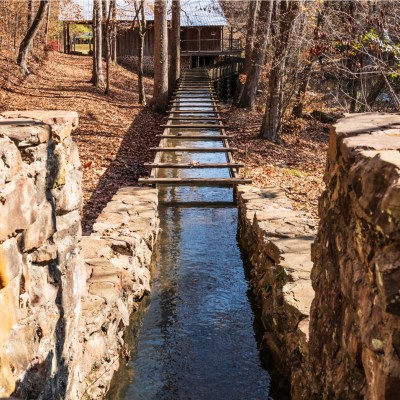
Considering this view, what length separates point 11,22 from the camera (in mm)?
25031

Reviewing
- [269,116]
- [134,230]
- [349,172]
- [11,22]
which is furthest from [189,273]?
[11,22]

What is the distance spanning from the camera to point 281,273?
550cm

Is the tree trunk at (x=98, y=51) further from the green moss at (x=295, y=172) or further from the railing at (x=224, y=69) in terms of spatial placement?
the green moss at (x=295, y=172)

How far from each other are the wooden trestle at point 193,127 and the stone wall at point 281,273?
1657mm

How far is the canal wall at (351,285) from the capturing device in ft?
6.44

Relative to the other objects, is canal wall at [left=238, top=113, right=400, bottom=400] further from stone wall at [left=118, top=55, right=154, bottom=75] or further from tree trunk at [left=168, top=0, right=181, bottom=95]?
stone wall at [left=118, top=55, right=154, bottom=75]

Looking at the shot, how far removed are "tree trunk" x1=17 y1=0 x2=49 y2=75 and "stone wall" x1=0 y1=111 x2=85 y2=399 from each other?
1443cm

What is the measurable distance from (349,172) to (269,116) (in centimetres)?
1163

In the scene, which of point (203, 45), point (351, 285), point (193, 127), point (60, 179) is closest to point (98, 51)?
point (193, 127)

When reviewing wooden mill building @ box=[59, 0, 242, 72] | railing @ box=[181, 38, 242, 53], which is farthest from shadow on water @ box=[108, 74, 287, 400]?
railing @ box=[181, 38, 242, 53]

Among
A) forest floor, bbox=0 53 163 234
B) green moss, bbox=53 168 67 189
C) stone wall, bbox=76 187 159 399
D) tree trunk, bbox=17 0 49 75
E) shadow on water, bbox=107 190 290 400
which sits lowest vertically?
shadow on water, bbox=107 190 290 400

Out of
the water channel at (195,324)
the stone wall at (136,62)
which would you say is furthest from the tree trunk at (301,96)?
the stone wall at (136,62)

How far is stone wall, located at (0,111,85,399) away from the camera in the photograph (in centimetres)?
280

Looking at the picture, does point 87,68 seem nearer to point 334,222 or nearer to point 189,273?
point 189,273
